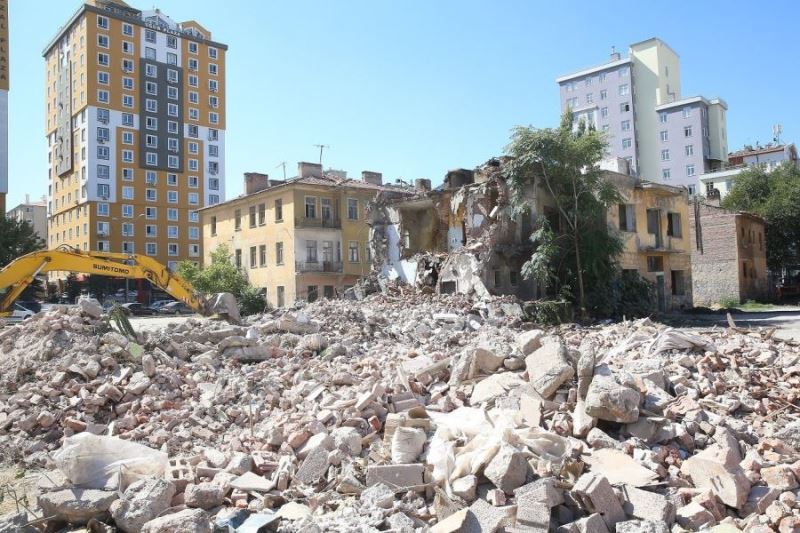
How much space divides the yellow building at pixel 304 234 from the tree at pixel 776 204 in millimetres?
24347

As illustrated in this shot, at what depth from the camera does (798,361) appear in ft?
28.3

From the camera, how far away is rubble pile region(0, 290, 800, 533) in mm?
5523

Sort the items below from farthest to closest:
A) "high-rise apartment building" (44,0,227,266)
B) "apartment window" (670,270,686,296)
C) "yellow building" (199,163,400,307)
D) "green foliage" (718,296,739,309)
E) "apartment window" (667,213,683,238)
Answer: "high-rise apartment building" (44,0,227,266), "yellow building" (199,163,400,307), "green foliage" (718,296,739,309), "apartment window" (670,270,686,296), "apartment window" (667,213,683,238)

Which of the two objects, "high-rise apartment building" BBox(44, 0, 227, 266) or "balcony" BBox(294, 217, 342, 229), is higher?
"high-rise apartment building" BBox(44, 0, 227, 266)

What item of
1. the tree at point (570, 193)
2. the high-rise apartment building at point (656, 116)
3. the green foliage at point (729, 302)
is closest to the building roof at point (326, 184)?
the tree at point (570, 193)

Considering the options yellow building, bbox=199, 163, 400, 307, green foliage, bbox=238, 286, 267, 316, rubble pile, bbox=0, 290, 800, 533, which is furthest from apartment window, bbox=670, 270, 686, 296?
rubble pile, bbox=0, 290, 800, 533

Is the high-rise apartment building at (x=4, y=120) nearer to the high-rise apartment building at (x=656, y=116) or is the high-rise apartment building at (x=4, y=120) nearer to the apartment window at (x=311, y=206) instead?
the apartment window at (x=311, y=206)

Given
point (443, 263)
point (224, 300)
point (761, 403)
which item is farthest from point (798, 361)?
point (443, 263)

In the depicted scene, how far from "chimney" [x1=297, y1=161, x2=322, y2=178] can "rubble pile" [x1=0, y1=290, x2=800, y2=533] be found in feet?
87.1

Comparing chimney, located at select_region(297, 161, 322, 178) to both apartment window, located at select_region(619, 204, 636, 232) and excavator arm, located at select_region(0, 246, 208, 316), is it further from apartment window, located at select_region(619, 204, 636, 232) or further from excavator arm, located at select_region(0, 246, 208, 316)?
excavator arm, located at select_region(0, 246, 208, 316)

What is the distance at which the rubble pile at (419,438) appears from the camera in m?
5.52

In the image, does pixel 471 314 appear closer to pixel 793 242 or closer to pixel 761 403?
pixel 761 403

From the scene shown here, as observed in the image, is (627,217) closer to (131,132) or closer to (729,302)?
(729,302)

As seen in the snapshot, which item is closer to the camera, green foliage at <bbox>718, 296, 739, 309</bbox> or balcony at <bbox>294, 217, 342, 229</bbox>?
green foliage at <bbox>718, 296, 739, 309</bbox>
